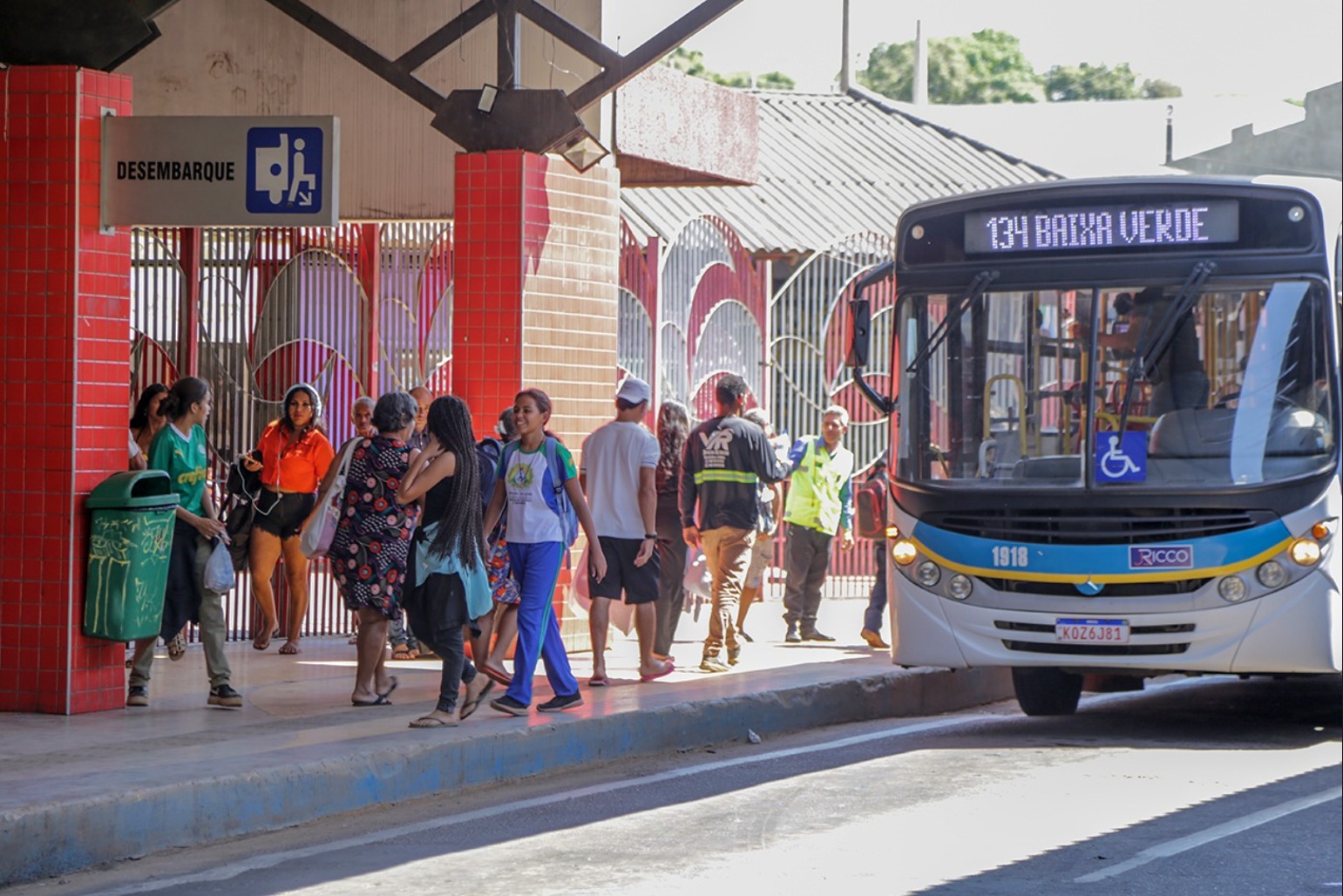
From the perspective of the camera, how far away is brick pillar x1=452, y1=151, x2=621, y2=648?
1330 cm

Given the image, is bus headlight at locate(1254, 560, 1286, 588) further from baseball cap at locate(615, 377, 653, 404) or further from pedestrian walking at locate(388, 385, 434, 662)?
pedestrian walking at locate(388, 385, 434, 662)

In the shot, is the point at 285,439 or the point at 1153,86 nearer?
the point at 285,439

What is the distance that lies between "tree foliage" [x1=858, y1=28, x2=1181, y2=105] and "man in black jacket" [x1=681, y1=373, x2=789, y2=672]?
63.0 metres

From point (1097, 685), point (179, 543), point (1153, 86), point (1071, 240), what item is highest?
point (1153, 86)

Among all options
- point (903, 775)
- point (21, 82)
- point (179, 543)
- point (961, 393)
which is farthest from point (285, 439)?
point (903, 775)

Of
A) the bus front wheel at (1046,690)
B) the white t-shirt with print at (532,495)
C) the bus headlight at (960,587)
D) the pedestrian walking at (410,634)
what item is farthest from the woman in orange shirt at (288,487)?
the bus front wheel at (1046,690)

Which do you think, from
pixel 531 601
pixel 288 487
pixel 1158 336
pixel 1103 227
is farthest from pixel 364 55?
pixel 1158 336

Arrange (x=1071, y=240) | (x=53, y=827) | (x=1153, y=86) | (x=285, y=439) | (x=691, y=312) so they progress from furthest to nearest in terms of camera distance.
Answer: (x=1153, y=86)
(x=691, y=312)
(x=285, y=439)
(x=1071, y=240)
(x=53, y=827)

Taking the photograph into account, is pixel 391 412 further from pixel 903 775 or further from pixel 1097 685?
pixel 1097 685

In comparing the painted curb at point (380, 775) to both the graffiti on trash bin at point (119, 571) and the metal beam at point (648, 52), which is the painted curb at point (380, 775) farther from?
the metal beam at point (648, 52)

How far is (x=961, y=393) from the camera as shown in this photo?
1128 centimetres

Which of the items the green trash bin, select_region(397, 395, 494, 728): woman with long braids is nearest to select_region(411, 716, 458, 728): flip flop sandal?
select_region(397, 395, 494, 728): woman with long braids

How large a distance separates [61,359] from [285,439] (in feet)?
10.2

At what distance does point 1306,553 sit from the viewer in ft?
34.0
